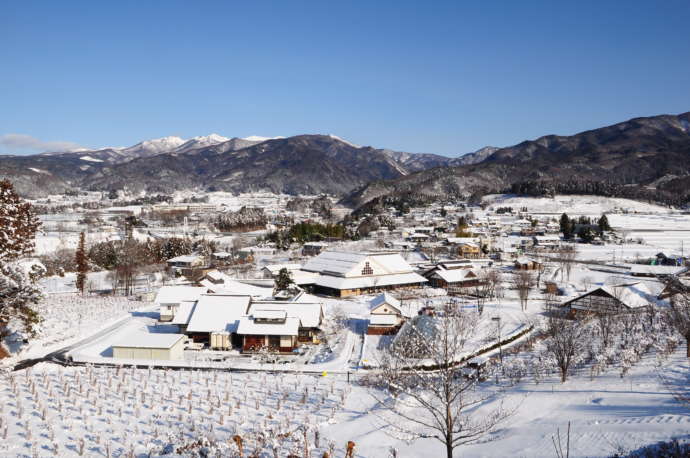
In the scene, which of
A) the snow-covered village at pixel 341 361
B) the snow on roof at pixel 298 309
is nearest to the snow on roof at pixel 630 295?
the snow-covered village at pixel 341 361

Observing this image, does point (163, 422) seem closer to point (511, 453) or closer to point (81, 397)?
point (81, 397)

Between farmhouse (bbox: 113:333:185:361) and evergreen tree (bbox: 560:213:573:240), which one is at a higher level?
evergreen tree (bbox: 560:213:573:240)

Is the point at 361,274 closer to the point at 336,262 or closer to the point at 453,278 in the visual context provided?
the point at 336,262

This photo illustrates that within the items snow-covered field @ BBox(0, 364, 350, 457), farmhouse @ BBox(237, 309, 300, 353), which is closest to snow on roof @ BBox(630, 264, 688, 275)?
farmhouse @ BBox(237, 309, 300, 353)

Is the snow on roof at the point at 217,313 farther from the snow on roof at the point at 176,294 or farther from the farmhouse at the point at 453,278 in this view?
the farmhouse at the point at 453,278

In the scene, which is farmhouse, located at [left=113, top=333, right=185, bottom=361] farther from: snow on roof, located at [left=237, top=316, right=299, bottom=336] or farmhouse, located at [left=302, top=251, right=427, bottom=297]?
farmhouse, located at [left=302, top=251, right=427, bottom=297]

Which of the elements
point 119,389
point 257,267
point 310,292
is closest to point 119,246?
point 257,267
